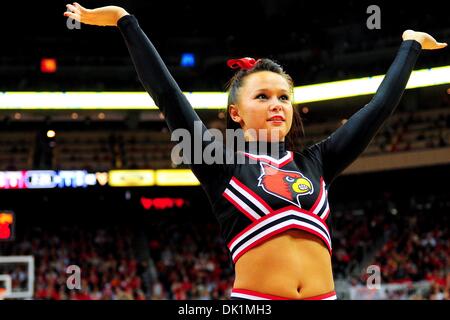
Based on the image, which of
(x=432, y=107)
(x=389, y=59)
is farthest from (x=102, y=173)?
(x=432, y=107)

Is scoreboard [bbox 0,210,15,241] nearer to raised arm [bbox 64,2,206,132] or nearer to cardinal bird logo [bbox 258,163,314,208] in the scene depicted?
raised arm [bbox 64,2,206,132]

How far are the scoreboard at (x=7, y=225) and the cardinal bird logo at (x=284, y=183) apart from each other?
35.5 feet

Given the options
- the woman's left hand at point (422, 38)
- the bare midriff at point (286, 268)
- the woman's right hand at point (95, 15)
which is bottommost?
the bare midriff at point (286, 268)

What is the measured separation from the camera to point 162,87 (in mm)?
2469

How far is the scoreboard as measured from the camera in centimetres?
1264

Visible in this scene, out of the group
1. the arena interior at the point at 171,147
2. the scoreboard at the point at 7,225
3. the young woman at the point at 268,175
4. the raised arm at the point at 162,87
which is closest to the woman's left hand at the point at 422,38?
the young woman at the point at 268,175

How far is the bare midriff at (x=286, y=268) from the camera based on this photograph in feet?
7.59

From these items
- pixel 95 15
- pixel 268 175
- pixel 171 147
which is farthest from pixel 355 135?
pixel 171 147

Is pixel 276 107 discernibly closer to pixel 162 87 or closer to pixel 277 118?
pixel 277 118

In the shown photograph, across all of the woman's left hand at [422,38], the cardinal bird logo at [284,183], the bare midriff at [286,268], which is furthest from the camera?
the woman's left hand at [422,38]

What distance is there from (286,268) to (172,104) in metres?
0.68

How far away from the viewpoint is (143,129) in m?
30.5

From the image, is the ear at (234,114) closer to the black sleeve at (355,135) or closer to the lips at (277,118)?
the lips at (277,118)

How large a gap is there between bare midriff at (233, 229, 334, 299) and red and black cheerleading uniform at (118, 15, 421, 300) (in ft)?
0.10
